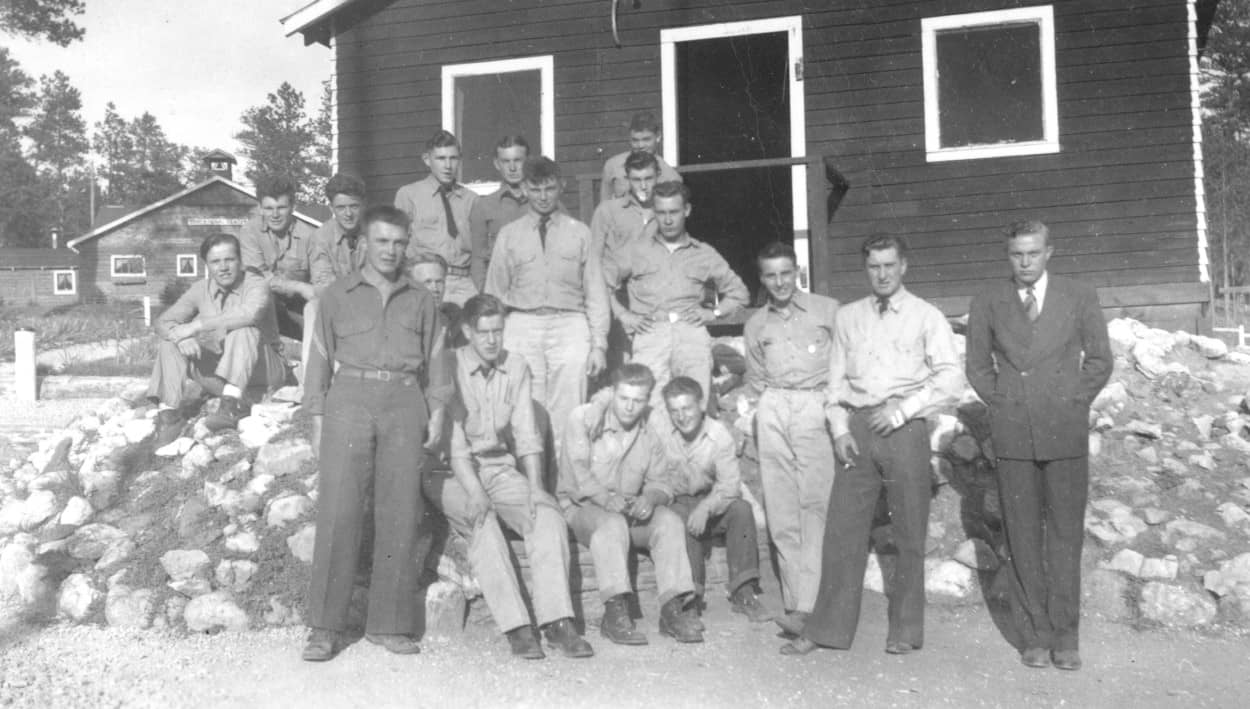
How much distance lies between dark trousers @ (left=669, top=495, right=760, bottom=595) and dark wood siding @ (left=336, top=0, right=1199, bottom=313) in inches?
189

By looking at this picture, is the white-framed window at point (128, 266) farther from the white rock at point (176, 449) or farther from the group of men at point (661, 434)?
the group of men at point (661, 434)

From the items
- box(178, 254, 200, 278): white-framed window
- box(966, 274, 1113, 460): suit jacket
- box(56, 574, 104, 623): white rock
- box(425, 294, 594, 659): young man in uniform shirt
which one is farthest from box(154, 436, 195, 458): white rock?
box(178, 254, 200, 278): white-framed window

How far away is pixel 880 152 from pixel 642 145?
3.28 meters

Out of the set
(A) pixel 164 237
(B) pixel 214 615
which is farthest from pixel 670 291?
(A) pixel 164 237

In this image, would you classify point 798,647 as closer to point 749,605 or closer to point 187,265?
point 749,605

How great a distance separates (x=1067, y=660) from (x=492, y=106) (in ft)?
25.1

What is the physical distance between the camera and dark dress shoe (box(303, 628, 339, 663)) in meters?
4.48

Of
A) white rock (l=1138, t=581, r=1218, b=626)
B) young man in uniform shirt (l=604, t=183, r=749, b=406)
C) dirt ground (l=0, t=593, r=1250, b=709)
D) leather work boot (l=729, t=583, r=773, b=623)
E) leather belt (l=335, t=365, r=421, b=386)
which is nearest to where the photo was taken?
dirt ground (l=0, t=593, r=1250, b=709)

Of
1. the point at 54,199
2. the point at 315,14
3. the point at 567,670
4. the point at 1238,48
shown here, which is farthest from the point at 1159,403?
the point at 54,199

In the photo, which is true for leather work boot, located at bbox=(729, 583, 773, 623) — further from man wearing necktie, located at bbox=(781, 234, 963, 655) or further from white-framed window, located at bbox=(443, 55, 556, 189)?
white-framed window, located at bbox=(443, 55, 556, 189)

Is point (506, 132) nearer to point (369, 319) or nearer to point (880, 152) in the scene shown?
point (880, 152)

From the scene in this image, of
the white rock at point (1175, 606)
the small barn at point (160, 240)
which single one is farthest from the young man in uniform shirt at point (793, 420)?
the small barn at point (160, 240)

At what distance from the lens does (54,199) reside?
60.2 meters

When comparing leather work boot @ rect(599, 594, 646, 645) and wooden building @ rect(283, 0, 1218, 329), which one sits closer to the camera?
leather work boot @ rect(599, 594, 646, 645)
